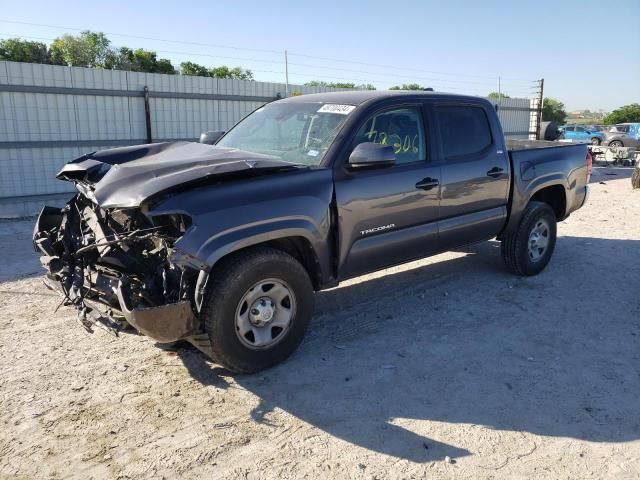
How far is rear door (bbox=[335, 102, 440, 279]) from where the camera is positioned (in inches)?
169

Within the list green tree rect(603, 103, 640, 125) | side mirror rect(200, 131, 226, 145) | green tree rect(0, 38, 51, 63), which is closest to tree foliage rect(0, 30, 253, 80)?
green tree rect(0, 38, 51, 63)

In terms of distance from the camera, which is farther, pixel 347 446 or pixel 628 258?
pixel 628 258

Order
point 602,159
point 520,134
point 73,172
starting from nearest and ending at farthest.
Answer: point 73,172 → point 520,134 → point 602,159

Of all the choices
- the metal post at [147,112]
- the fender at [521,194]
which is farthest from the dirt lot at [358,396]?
the metal post at [147,112]

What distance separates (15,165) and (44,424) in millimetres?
7968

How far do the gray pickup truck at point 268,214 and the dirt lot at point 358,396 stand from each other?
0.46 metres

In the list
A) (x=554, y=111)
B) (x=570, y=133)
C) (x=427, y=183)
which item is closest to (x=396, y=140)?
(x=427, y=183)

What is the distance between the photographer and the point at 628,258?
284 inches

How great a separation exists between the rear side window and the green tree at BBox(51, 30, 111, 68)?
43299 millimetres

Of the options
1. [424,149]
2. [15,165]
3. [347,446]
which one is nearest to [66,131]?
[15,165]

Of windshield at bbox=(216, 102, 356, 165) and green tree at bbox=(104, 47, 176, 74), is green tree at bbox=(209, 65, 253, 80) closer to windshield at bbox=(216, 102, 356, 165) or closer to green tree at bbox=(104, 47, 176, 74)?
green tree at bbox=(104, 47, 176, 74)

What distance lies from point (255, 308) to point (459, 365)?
5.25 ft

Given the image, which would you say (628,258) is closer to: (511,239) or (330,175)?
(511,239)

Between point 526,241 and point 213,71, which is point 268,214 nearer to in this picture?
point 526,241
